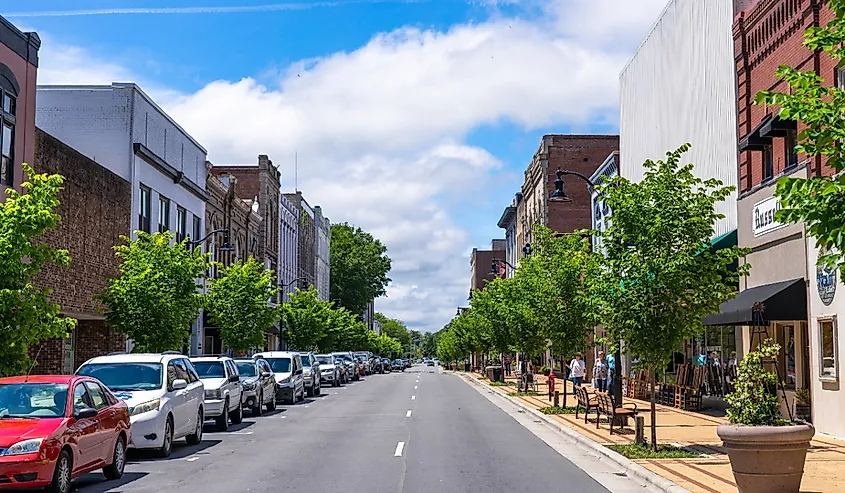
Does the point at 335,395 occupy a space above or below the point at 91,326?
below

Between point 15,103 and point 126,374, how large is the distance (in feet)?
36.3

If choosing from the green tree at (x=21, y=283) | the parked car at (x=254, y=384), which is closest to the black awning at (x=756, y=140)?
the parked car at (x=254, y=384)

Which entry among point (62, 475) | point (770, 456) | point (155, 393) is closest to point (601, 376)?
point (155, 393)

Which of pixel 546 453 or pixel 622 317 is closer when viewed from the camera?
pixel 622 317

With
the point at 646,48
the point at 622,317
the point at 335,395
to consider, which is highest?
the point at 646,48

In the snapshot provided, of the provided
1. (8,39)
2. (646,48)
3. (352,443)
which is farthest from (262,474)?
(646,48)

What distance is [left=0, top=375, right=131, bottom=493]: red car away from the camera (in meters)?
11.8

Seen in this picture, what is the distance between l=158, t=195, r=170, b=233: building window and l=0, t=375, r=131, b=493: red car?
2675cm

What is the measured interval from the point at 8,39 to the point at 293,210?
57.7 metres

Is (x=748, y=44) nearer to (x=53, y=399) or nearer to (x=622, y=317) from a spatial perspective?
(x=622, y=317)

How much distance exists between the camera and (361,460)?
1733cm

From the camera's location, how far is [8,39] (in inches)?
1016

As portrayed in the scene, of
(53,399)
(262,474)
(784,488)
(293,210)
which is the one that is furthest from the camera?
(293,210)

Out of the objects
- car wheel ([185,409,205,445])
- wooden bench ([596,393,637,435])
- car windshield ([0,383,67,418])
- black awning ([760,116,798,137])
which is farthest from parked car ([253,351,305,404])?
car windshield ([0,383,67,418])
